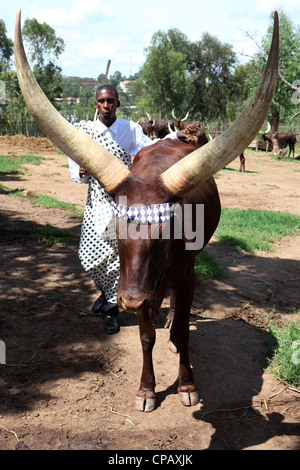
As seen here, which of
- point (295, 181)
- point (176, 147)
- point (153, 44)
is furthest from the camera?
point (153, 44)

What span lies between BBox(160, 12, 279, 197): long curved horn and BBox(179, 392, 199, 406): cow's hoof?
159 cm

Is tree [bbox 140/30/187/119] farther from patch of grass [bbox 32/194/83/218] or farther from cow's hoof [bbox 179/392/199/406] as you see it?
cow's hoof [bbox 179/392/199/406]

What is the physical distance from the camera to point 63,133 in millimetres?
2154

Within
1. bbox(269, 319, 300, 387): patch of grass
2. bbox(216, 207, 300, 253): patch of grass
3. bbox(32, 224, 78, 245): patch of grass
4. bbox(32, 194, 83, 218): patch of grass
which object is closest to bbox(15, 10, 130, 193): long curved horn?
bbox(269, 319, 300, 387): patch of grass

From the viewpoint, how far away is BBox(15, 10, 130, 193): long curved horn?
6.73 ft

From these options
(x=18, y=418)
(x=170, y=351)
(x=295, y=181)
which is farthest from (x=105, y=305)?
(x=295, y=181)

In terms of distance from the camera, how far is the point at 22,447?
97.0 inches

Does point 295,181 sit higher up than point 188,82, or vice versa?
point 188,82

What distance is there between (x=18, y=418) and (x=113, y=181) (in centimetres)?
167

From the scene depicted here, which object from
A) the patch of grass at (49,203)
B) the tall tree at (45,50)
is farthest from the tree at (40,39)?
the patch of grass at (49,203)

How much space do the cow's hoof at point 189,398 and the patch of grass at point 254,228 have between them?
3845 mm

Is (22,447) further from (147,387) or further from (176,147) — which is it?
(176,147)

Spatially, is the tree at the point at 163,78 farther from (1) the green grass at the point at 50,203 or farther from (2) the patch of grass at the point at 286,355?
(2) the patch of grass at the point at 286,355
